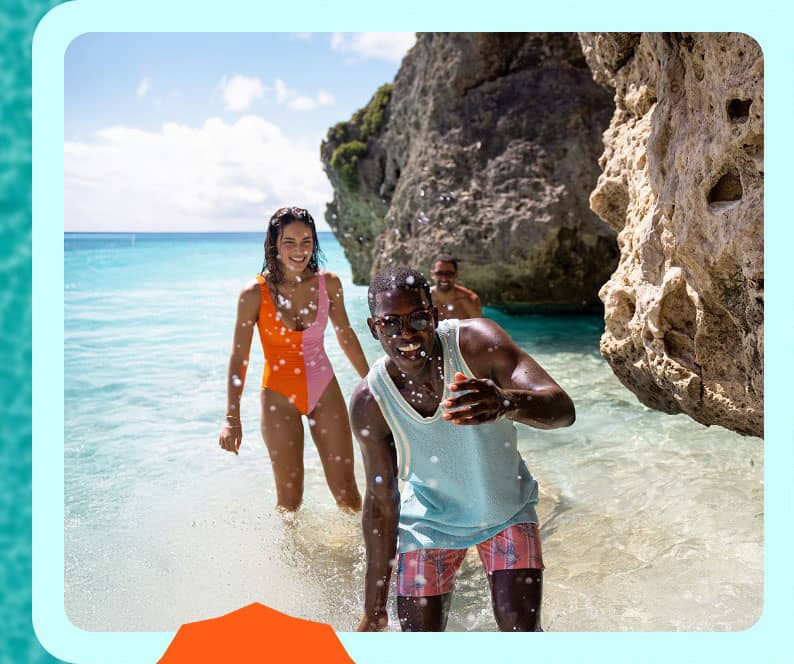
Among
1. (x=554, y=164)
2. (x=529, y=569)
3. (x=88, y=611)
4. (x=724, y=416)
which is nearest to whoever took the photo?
(x=529, y=569)

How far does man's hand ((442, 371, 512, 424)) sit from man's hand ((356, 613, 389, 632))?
100 cm

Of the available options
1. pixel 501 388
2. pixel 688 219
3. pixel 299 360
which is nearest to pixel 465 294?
pixel 299 360

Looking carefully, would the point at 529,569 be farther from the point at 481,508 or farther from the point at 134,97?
the point at 134,97

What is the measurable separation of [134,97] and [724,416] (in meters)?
3.28

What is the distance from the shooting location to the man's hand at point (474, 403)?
192cm

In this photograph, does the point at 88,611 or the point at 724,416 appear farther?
the point at 724,416

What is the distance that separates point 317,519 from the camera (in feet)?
14.4

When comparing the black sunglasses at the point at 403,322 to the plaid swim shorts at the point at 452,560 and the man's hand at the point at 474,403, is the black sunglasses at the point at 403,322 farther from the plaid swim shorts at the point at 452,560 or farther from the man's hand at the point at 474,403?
the plaid swim shorts at the point at 452,560

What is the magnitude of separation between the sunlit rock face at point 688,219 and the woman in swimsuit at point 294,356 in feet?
5.24

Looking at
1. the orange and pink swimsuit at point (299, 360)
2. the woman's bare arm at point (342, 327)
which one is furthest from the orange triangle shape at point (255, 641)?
the woman's bare arm at point (342, 327)

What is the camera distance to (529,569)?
2463 millimetres

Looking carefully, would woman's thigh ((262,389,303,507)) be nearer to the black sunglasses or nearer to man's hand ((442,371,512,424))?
the black sunglasses
